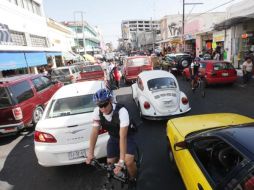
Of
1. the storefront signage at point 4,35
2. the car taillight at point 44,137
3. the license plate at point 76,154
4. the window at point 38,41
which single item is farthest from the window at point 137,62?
the license plate at point 76,154

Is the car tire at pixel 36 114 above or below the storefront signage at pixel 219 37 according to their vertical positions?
below

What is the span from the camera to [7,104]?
6.82 metres

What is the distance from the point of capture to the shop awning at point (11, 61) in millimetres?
13461

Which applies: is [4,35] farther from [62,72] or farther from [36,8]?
[36,8]

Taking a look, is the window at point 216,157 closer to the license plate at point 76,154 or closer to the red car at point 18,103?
the license plate at point 76,154

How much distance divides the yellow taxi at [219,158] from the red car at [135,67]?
454 inches

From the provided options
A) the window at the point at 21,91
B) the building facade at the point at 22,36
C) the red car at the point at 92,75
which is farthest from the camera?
the building facade at the point at 22,36

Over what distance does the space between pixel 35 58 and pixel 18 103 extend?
12708mm

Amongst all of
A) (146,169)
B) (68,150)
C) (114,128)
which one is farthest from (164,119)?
(114,128)

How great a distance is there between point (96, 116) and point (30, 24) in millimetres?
20079

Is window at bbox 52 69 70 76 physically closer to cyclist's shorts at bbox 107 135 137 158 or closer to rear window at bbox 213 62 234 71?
rear window at bbox 213 62 234 71

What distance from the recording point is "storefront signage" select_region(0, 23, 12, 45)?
1447cm

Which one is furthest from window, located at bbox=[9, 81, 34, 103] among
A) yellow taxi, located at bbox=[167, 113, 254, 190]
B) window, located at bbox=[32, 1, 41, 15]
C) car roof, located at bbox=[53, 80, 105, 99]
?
window, located at bbox=[32, 1, 41, 15]

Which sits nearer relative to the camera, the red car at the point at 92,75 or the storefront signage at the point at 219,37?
the red car at the point at 92,75
